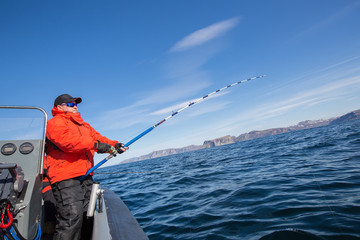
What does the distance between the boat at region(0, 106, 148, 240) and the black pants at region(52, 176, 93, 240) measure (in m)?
0.24

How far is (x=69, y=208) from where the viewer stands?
2.73 metres

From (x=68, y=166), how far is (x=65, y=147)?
0.38 meters

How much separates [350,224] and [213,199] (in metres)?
3.33

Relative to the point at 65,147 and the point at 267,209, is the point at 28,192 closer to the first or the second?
the point at 65,147

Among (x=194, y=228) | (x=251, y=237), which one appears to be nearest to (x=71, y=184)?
(x=194, y=228)

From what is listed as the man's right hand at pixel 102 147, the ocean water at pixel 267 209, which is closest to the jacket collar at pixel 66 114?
the man's right hand at pixel 102 147

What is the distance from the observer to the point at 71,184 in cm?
286

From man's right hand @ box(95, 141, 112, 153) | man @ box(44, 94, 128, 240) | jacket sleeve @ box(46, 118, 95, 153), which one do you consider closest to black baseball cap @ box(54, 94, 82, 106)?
man @ box(44, 94, 128, 240)

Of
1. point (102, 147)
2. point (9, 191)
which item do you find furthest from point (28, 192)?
point (102, 147)

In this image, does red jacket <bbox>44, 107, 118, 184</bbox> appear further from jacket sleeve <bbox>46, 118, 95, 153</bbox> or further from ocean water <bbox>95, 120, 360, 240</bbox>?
ocean water <bbox>95, 120, 360, 240</bbox>

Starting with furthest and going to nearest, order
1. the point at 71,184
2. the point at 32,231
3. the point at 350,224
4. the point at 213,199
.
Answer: the point at 213,199
the point at 350,224
the point at 71,184
the point at 32,231

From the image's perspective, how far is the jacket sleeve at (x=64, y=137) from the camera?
8.96ft

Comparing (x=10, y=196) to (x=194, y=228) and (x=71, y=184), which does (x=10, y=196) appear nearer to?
(x=71, y=184)

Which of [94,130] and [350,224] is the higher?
[94,130]
